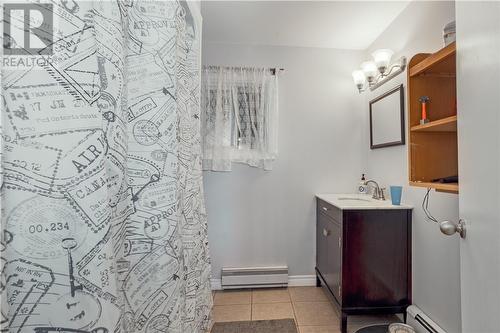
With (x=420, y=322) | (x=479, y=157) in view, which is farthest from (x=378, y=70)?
(x=420, y=322)

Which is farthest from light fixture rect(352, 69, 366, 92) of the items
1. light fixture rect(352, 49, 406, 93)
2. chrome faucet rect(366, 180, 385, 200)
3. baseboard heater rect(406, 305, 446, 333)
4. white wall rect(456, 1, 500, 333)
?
baseboard heater rect(406, 305, 446, 333)

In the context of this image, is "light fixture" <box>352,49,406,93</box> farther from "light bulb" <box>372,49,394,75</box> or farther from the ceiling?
the ceiling

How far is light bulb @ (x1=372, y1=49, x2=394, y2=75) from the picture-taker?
1887 mm

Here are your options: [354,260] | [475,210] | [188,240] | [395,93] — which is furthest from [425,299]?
[188,240]

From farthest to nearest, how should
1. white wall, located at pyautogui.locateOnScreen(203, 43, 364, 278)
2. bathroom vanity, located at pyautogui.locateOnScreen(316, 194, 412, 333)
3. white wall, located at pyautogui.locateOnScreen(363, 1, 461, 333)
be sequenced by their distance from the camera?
1. white wall, located at pyautogui.locateOnScreen(203, 43, 364, 278)
2. bathroom vanity, located at pyautogui.locateOnScreen(316, 194, 412, 333)
3. white wall, located at pyautogui.locateOnScreen(363, 1, 461, 333)

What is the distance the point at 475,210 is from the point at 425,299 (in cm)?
126

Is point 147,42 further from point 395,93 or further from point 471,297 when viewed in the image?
point 395,93

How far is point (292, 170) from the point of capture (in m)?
2.38

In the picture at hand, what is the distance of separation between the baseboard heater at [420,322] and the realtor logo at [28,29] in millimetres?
2280

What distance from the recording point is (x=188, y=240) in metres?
1.05

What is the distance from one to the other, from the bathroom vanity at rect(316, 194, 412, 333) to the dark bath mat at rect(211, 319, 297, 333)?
399 millimetres

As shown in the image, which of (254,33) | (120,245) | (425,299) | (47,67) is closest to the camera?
(47,67)

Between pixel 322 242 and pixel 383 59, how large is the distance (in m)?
1.68

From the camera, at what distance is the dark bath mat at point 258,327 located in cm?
169
